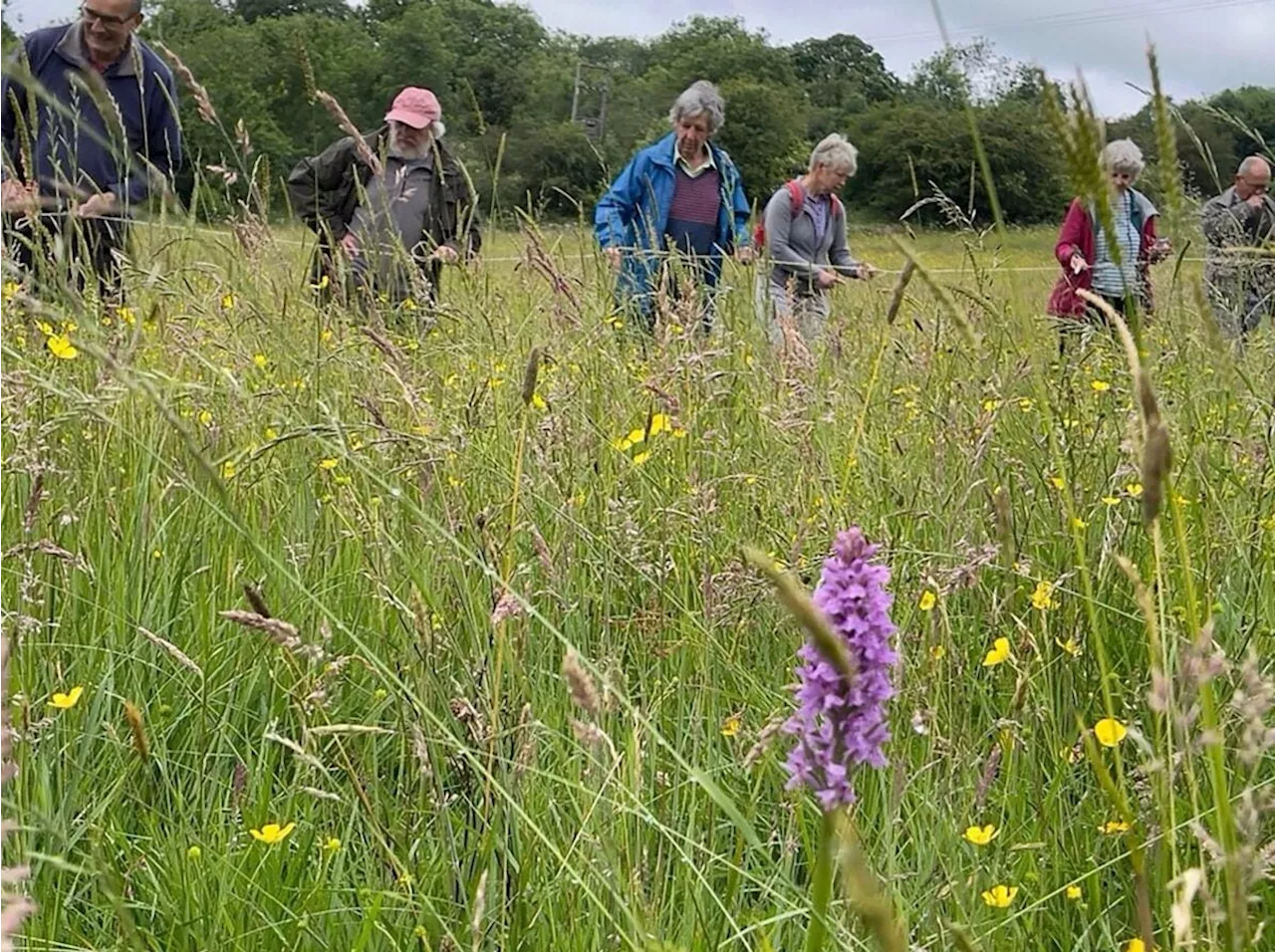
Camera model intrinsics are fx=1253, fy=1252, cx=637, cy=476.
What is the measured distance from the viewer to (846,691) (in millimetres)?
589

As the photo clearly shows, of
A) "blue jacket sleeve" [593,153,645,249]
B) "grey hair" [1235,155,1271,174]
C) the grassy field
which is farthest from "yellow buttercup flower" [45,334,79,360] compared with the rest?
"grey hair" [1235,155,1271,174]

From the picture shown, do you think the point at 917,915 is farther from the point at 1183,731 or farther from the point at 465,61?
the point at 465,61

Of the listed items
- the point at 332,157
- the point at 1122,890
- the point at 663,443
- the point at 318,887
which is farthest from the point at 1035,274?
the point at 318,887

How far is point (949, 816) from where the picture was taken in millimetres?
1255

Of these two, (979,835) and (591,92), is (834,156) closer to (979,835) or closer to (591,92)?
(591,92)

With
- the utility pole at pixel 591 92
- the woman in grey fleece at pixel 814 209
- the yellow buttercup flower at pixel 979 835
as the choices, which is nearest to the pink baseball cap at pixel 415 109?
the utility pole at pixel 591 92

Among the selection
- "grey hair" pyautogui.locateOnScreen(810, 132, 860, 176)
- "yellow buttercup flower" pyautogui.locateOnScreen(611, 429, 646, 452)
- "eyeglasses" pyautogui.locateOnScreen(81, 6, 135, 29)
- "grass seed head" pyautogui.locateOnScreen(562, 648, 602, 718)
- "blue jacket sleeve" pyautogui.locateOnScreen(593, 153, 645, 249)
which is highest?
"eyeglasses" pyautogui.locateOnScreen(81, 6, 135, 29)

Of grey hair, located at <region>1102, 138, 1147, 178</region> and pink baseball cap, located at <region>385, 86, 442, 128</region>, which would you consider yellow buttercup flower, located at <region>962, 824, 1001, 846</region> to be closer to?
pink baseball cap, located at <region>385, 86, 442, 128</region>

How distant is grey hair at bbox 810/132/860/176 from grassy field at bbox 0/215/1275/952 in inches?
170

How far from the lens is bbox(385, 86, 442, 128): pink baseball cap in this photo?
5.58m

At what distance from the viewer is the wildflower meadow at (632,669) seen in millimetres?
Result: 915

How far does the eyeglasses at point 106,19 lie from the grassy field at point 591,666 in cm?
194

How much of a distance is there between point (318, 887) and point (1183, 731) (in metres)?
0.81

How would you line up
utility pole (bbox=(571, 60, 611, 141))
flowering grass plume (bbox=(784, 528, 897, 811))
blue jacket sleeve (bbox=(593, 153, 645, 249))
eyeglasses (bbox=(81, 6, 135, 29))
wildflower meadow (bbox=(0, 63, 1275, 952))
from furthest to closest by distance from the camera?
utility pole (bbox=(571, 60, 611, 141))
blue jacket sleeve (bbox=(593, 153, 645, 249))
eyeglasses (bbox=(81, 6, 135, 29))
wildflower meadow (bbox=(0, 63, 1275, 952))
flowering grass plume (bbox=(784, 528, 897, 811))
